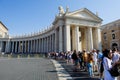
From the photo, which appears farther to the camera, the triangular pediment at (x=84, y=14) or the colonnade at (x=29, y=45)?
the colonnade at (x=29, y=45)

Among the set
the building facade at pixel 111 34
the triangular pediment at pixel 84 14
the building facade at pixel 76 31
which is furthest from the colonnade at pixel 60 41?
the building facade at pixel 111 34

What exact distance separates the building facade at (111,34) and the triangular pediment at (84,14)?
36.5 feet

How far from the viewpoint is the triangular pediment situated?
42734 mm

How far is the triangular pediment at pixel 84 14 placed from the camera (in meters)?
42.7

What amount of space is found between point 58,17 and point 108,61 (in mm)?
38645

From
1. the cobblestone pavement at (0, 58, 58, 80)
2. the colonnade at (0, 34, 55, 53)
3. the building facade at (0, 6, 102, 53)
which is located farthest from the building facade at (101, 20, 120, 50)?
the cobblestone pavement at (0, 58, 58, 80)

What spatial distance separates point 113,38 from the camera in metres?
55.6

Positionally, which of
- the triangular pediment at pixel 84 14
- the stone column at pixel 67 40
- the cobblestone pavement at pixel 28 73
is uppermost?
the triangular pediment at pixel 84 14

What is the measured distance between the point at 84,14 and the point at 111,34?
17.9 metres

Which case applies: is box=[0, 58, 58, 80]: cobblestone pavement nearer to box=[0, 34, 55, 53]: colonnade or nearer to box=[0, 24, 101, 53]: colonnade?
box=[0, 24, 101, 53]: colonnade

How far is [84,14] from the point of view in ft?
147

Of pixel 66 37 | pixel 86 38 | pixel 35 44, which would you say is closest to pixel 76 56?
pixel 66 37

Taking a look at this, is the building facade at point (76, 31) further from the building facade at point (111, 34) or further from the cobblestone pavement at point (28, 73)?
the cobblestone pavement at point (28, 73)

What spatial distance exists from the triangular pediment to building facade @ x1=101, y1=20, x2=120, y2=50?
11.1 meters
